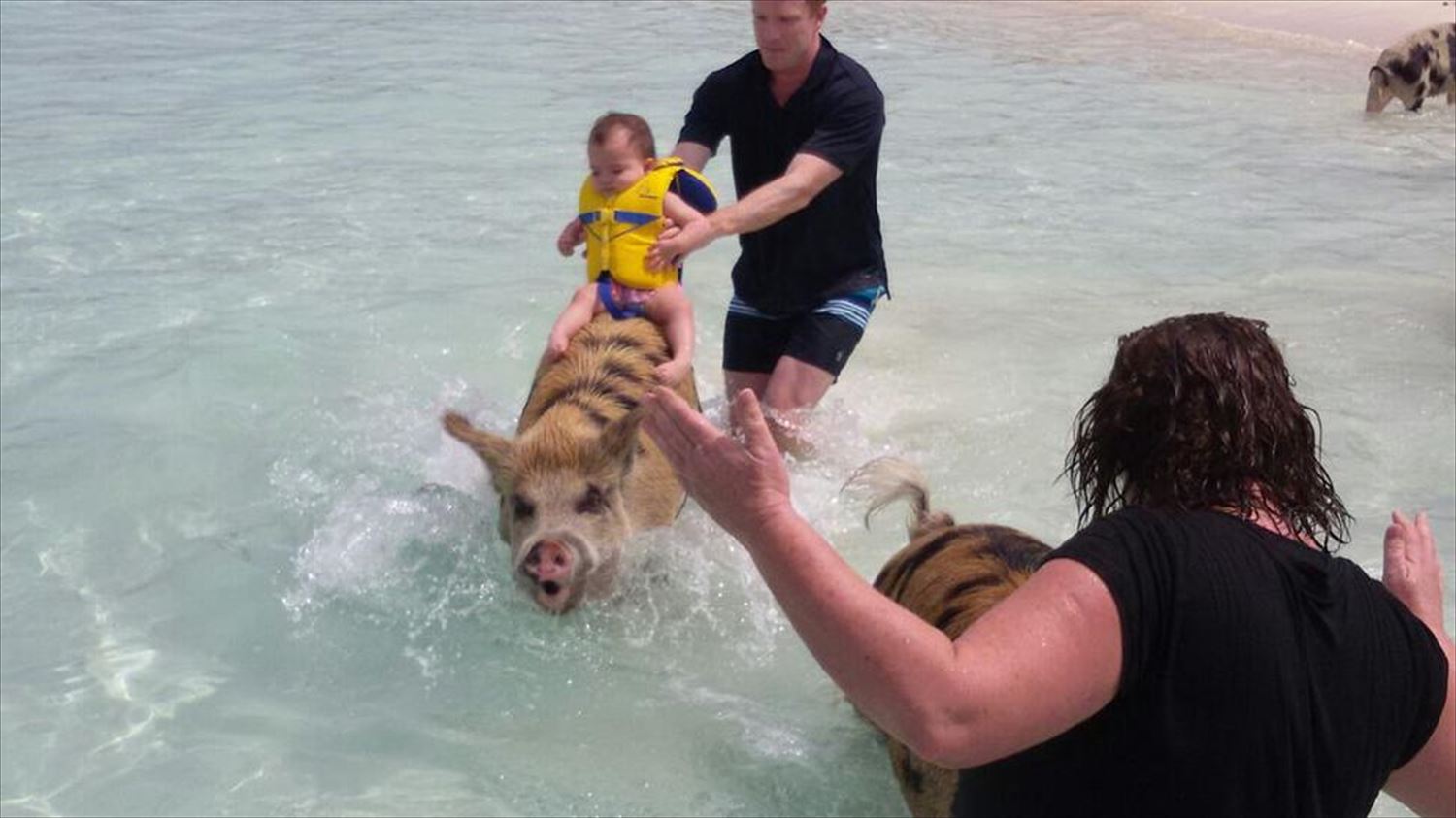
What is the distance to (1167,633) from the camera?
2486 millimetres

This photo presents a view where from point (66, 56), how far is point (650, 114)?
22.7 ft

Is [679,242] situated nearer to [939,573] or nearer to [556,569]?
[556,569]

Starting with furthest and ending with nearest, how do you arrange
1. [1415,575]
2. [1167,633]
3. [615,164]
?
[615,164]
[1415,575]
[1167,633]

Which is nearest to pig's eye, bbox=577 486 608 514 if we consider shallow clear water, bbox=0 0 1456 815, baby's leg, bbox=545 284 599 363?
shallow clear water, bbox=0 0 1456 815

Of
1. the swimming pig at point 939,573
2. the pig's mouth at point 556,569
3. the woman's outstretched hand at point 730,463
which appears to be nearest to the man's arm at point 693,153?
the pig's mouth at point 556,569

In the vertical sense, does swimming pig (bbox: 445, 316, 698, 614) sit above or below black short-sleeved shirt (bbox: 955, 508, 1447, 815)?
below

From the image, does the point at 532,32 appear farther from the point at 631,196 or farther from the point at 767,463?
the point at 767,463

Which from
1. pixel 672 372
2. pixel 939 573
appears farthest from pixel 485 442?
pixel 939 573

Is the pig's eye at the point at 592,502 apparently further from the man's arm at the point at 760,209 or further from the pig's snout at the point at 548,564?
the man's arm at the point at 760,209

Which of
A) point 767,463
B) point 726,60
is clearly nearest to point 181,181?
point 726,60

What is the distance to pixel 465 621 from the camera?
637 cm

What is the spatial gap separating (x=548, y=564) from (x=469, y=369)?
375cm

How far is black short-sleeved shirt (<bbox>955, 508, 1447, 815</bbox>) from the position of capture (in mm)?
2500

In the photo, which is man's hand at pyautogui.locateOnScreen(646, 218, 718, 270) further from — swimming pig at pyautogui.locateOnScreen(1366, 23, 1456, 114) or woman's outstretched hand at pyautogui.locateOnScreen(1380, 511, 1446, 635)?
swimming pig at pyautogui.locateOnScreen(1366, 23, 1456, 114)
